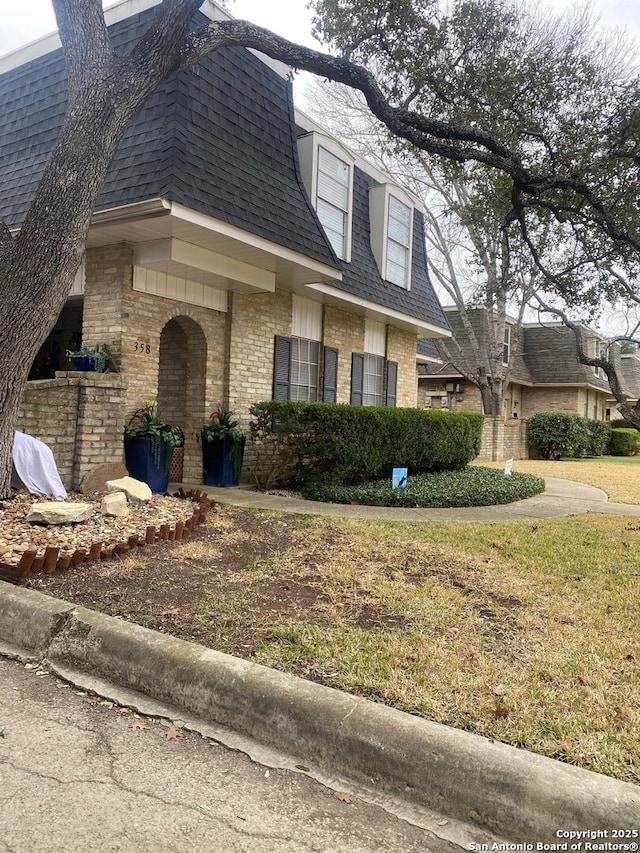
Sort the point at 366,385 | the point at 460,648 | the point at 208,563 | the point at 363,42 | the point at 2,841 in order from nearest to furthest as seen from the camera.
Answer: the point at 2,841
the point at 460,648
the point at 208,563
the point at 363,42
the point at 366,385

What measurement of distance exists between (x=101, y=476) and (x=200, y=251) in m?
3.39

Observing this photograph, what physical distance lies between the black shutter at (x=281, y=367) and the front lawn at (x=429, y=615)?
496 cm

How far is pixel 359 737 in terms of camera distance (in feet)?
7.61

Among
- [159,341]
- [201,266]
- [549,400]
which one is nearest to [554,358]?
[549,400]

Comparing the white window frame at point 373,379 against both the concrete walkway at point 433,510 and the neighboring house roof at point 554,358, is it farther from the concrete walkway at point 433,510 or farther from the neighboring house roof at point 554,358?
the neighboring house roof at point 554,358

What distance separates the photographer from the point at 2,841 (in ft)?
6.14

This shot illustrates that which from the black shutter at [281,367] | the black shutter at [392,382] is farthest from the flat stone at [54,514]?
the black shutter at [392,382]

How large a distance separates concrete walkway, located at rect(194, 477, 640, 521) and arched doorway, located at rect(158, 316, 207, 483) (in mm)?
640

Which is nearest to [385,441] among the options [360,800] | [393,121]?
[393,121]

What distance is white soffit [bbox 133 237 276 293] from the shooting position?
26.8 ft

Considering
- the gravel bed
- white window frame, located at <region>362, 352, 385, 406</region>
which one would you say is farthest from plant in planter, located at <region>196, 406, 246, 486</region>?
white window frame, located at <region>362, 352, 385, 406</region>

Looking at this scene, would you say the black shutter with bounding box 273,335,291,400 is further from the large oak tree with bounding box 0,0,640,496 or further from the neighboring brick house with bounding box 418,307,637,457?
the neighboring brick house with bounding box 418,307,637,457

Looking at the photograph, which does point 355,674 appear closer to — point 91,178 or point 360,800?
point 360,800

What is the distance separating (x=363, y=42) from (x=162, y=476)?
6.17 meters
